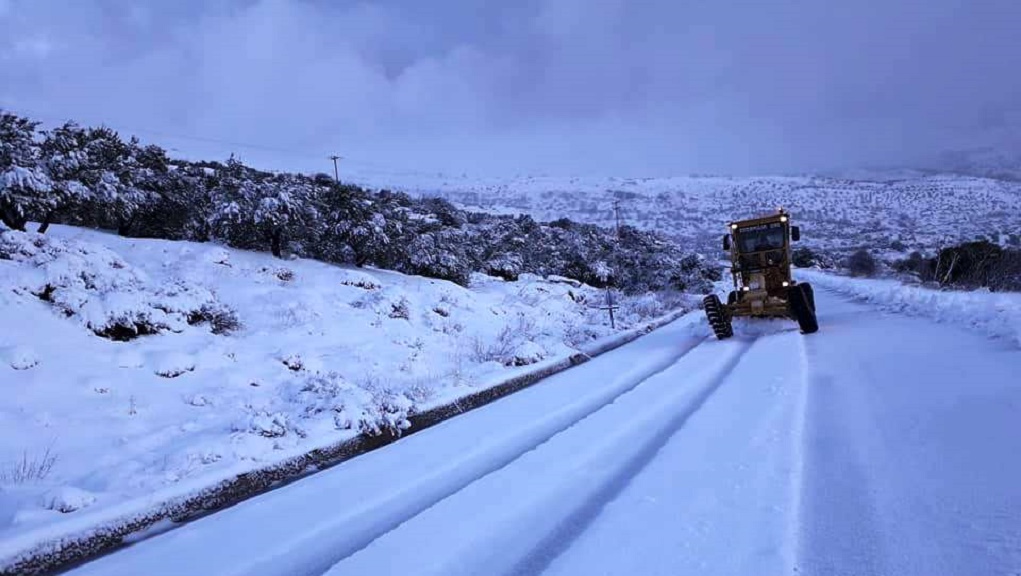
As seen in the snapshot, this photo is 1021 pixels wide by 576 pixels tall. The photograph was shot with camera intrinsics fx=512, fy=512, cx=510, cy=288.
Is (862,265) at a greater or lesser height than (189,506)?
lesser

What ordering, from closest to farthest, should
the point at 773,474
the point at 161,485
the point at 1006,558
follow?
the point at 1006,558 < the point at 773,474 < the point at 161,485

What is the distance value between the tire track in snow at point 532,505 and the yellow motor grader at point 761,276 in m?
7.64

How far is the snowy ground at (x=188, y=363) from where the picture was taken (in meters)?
4.93

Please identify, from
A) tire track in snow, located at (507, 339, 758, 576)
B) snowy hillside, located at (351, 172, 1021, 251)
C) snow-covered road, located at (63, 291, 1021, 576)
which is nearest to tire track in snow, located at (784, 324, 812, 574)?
snow-covered road, located at (63, 291, 1021, 576)

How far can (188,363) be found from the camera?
24.4 ft

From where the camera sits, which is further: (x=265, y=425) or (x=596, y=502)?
(x=265, y=425)

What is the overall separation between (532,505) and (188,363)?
19.7 ft

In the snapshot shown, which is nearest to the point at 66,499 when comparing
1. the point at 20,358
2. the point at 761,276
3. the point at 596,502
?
the point at 20,358

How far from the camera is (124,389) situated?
21.5 ft

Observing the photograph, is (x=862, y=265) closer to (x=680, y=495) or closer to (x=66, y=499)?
(x=680, y=495)

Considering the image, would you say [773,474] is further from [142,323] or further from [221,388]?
[142,323]

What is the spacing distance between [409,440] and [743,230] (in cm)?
1277

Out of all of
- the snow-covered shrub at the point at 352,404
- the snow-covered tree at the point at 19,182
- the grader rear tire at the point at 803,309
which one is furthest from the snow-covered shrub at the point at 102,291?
the grader rear tire at the point at 803,309

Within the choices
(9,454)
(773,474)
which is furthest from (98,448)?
(773,474)
